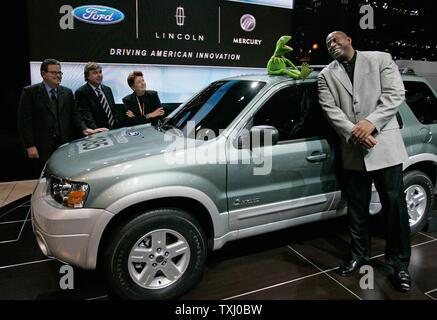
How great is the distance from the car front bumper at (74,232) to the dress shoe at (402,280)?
7.28ft

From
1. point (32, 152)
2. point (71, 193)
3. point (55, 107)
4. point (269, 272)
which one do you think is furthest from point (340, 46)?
point (32, 152)

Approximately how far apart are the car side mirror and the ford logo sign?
4.13 meters

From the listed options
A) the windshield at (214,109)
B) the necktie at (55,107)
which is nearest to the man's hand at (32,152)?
the necktie at (55,107)

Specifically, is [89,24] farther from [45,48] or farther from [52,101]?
[52,101]

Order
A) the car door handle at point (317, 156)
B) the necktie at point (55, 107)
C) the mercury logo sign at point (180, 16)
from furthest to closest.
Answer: the mercury logo sign at point (180, 16) → the necktie at point (55, 107) → the car door handle at point (317, 156)

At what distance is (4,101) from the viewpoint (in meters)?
5.38

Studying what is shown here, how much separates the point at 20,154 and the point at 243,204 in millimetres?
4647

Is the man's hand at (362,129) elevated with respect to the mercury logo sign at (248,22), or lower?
lower

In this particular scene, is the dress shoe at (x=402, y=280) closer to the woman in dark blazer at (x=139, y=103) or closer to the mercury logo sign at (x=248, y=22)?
the woman in dark blazer at (x=139, y=103)

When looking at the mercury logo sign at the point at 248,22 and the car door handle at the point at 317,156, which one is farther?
the mercury logo sign at the point at 248,22

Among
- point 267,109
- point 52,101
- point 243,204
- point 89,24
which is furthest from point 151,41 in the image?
point 243,204

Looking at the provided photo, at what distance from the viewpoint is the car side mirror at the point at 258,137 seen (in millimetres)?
2477

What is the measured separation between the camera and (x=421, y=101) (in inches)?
136
